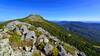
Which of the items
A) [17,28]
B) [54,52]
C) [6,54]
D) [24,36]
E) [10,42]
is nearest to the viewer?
[6,54]

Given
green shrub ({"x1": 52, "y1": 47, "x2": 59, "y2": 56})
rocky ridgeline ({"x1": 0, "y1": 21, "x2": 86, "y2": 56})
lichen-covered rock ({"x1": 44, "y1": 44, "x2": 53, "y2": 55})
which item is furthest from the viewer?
lichen-covered rock ({"x1": 44, "y1": 44, "x2": 53, "y2": 55})

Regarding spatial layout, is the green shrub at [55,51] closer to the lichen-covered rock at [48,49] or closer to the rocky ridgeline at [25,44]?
the rocky ridgeline at [25,44]

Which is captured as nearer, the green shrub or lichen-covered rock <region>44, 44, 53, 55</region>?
the green shrub

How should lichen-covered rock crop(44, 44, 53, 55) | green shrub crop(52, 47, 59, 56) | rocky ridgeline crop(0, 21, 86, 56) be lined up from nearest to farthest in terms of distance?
rocky ridgeline crop(0, 21, 86, 56) → green shrub crop(52, 47, 59, 56) → lichen-covered rock crop(44, 44, 53, 55)

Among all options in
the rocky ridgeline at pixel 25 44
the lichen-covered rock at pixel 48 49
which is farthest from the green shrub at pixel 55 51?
the lichen-covered rock at pixel 48 49

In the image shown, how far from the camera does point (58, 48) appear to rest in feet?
286

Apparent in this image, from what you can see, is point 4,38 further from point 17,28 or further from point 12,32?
point 17,28

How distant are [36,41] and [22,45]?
33.2 feet

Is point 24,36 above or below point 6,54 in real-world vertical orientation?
above

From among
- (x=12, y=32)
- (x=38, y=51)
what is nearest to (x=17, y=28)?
(x=12, y=32)

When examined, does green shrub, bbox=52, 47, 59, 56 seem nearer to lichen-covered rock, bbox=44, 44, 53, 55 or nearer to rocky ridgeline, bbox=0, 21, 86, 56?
rocky ridgeline, bbox=0, 21, 86, 56

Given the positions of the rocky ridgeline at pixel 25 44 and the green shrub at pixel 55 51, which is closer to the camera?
the rocky ridgeline at pixel 25 44

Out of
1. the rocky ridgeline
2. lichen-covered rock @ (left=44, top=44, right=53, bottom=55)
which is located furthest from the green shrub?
lichen-covered rock @ (left=44, top=44, right=53, bottom=55)

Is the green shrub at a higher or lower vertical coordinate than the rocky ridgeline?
lower
